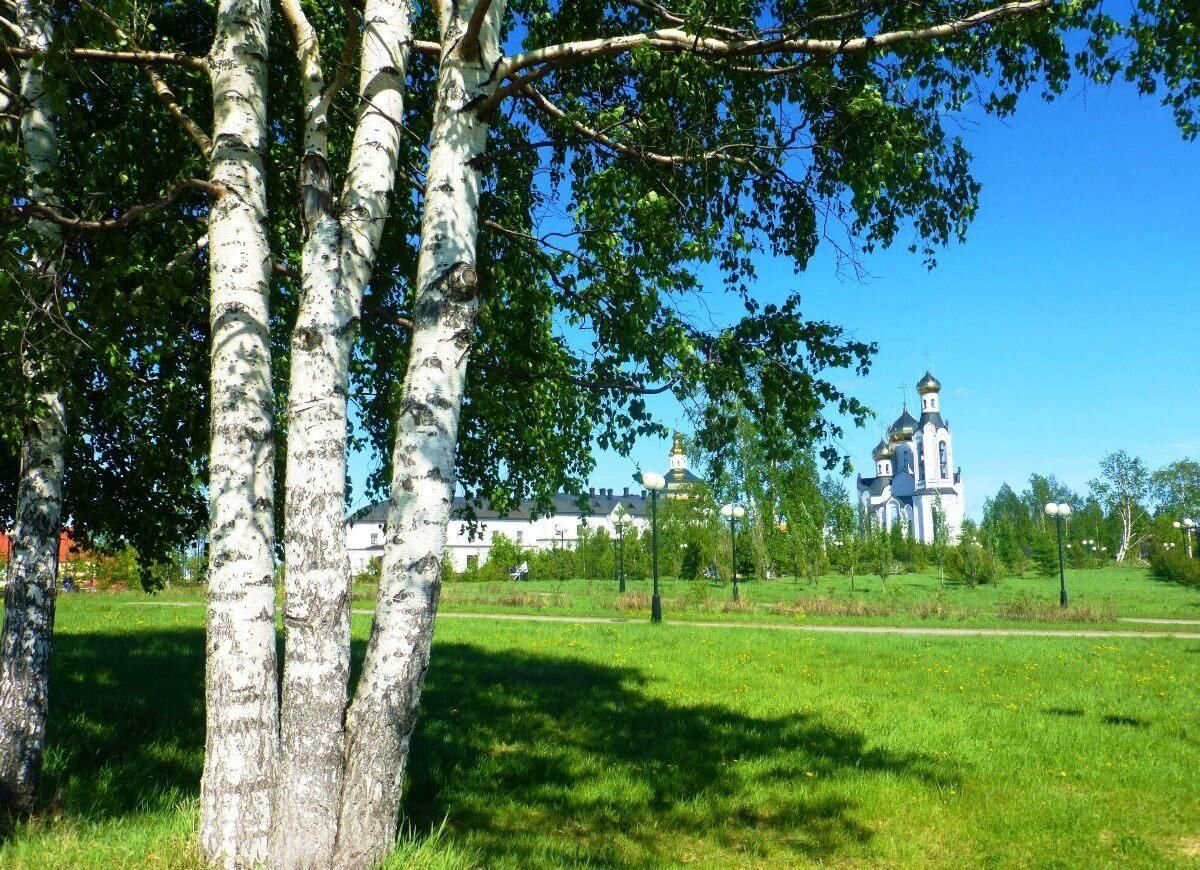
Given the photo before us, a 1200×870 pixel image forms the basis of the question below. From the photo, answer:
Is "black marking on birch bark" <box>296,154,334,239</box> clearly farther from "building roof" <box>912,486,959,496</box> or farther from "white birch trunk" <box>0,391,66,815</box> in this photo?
"building roof" <box>912,486,959,496</box>

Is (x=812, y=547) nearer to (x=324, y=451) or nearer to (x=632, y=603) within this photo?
(x=632, y=603)

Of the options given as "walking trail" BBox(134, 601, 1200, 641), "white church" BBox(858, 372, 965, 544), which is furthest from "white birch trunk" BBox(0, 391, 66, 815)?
"white church" BBox(858, 372, 965, 544)

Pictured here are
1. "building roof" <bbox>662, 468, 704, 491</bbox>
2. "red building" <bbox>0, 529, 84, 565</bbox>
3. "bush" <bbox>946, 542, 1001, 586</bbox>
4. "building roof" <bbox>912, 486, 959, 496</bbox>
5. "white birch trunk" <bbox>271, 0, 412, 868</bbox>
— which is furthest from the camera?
"building roof" <bbox>912, 486, 959, 496</bbox>

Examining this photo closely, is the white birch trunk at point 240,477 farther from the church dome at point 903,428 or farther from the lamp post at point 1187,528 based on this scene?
the church dome at point 903,428

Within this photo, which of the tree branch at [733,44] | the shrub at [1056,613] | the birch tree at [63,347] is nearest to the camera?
the birch tree at [63,347]

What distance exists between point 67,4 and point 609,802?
22.9 ft

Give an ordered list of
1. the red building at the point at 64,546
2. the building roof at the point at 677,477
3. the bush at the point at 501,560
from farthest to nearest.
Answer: the bush at the point at 501,560 < the building roof at the point at 677,477 < the red building at the point at 64,546

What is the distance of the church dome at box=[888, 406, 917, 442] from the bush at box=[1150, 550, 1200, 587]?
76746 millimetres

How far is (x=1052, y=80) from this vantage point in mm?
6820

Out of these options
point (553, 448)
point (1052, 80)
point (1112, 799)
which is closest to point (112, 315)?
point (553, 448)

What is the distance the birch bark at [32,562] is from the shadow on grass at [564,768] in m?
0.41

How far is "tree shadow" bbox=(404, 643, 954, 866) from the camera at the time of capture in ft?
18.0

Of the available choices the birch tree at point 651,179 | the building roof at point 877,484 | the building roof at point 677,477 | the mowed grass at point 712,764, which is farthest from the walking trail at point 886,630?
the building roof at point 877,484

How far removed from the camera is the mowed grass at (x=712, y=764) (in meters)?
5.23
